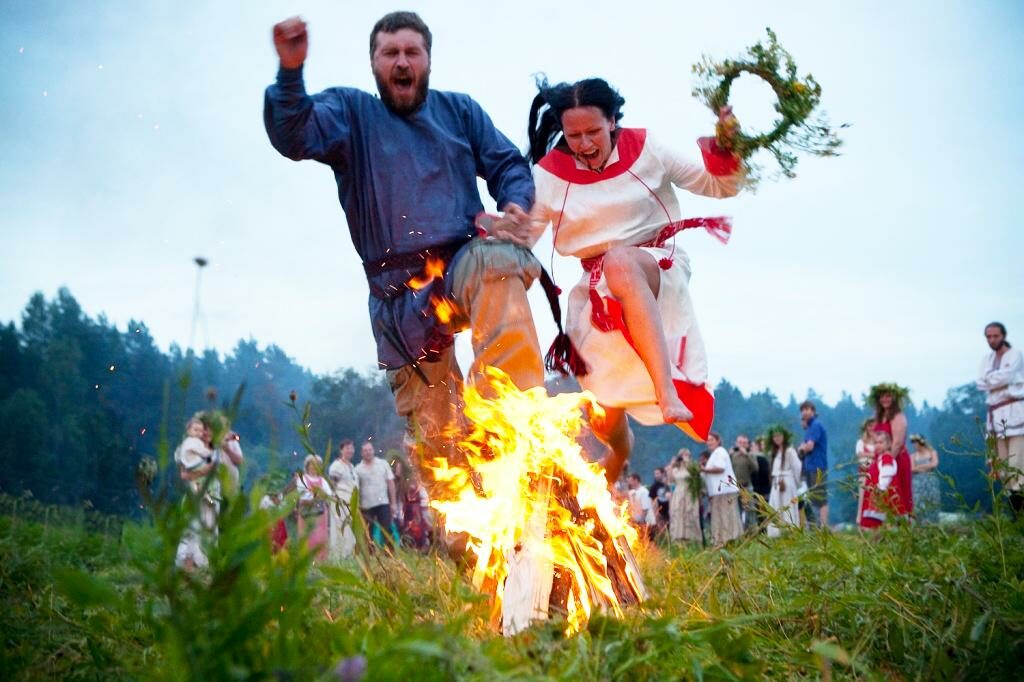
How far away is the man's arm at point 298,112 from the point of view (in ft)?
11.9

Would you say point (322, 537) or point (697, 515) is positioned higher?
point (322, 537)

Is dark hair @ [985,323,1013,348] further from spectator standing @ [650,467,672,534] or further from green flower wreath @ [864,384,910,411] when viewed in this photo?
spectator standing @ [650,467,672,534]

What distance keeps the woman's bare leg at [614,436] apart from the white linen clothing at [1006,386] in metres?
5.60

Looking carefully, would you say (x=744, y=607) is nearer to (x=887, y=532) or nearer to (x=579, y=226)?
(x=887, y=532)

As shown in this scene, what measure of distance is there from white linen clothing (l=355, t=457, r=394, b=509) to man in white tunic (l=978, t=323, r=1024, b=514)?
6111 millimetres

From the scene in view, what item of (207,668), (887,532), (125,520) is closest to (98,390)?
(125,520)

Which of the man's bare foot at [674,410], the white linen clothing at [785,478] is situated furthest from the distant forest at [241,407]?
the white linen clothing at [785,478]

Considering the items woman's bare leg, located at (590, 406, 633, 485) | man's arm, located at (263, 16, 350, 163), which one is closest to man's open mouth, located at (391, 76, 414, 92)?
Answer: man's arm, located at (263, 16, 350, 163)

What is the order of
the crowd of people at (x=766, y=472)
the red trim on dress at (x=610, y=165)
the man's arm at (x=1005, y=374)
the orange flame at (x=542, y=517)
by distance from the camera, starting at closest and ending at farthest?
the orange flame at (x=542, y=517)
the red trim on dress at (x=610, y=165)
the crowd of people at (x=766, y=472)
the man's arm at (x=1005, y=374)

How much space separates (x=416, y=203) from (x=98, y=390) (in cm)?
168

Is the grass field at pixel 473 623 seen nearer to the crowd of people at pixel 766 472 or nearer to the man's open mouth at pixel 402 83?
the crowd of people at pixel 766 472

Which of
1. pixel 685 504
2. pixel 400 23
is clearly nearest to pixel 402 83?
pixel 400 23

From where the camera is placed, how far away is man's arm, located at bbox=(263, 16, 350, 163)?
11.9ft

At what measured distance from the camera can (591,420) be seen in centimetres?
474
